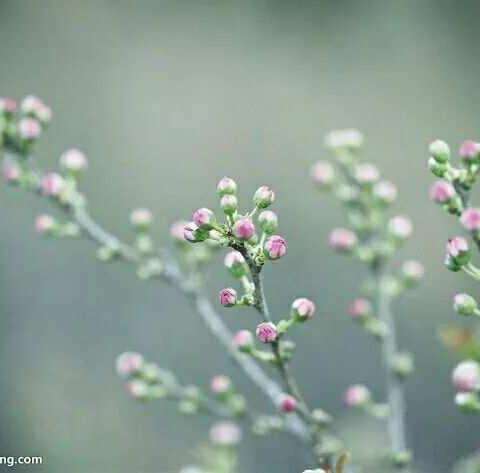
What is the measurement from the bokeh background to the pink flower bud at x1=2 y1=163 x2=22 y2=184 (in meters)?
1.07

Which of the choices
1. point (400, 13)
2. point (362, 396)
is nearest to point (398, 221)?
point (362, 396)

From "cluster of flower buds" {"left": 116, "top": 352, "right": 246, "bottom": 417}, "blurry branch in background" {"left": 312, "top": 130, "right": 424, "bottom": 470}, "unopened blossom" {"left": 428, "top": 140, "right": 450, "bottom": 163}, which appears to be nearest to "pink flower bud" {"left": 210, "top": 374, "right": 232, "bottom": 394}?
"cluster of flower buds" {"left": 116, "top": 352, "right": 246, "bottom": 417}

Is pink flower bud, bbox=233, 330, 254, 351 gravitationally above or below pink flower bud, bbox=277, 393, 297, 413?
above

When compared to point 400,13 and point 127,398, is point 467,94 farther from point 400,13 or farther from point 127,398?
point 127,398

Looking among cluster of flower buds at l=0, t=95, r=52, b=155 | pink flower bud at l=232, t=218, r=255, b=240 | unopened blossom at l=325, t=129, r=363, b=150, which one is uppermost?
cluster of flower buds at l=0, t=95, r=52, b=155

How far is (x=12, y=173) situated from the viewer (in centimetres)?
93

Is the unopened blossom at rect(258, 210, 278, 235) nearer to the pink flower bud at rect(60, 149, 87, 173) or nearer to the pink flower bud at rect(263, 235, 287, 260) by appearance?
the pink flower bud at rect(263, 235, 287, 260)

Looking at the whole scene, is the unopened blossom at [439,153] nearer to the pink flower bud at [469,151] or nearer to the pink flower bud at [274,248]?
the pink flower bud at [469,151]

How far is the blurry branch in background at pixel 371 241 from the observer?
0.89 m

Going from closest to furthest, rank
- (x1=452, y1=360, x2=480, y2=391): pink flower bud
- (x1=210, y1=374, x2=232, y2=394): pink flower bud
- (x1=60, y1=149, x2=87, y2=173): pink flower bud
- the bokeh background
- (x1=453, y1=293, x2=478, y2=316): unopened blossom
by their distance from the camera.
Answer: (x1=452, y1=360, x2=480, y2=391): pink flower bud, (x1=453, y1=293, x2=478, y2=316): unopened blossom, (x1=210, y1=374, x2=232, y2=394): pink flower bud, (x1=60, y1=149, x2=87, y2=173): pink flower bud, the bokeh background

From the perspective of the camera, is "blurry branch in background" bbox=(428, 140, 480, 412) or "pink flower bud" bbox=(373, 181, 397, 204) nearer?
"blurry branch in background" bbox=(428, 140, 480, 412)

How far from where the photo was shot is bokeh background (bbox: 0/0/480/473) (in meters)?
2.11

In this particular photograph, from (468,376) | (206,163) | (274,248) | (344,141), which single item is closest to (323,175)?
(344,141)

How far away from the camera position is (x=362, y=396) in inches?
36.3
